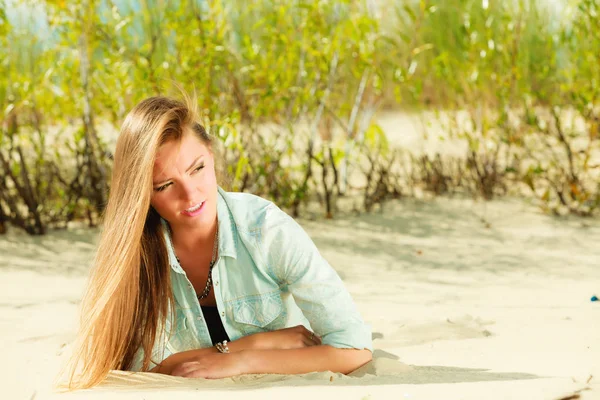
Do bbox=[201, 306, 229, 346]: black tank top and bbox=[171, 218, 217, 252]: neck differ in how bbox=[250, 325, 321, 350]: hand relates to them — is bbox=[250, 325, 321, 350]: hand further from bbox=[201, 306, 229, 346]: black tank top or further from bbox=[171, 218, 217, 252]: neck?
bbox=[171, 218, 217, 252]: neck

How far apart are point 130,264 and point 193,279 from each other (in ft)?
0.97

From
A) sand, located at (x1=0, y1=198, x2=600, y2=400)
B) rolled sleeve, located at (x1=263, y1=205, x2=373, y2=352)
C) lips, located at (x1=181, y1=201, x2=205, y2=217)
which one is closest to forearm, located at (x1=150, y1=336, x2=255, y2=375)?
sand, located at (x1=0, y1=198, x2=600, y2=400)

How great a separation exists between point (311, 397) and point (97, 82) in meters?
3.85

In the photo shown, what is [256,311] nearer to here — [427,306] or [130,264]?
[130,264]

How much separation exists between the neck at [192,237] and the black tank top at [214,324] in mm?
229

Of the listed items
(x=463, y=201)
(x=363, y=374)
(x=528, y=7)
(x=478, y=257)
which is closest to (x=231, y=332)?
(x=363, y=374)

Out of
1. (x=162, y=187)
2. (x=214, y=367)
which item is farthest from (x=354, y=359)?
(x=162, y=187)

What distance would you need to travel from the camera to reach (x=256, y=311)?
2650mm

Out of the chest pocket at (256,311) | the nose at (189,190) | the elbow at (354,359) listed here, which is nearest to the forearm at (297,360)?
the elbow at (354,359)

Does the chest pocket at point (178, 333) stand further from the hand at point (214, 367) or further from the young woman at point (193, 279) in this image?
the hand at point (214, 367)

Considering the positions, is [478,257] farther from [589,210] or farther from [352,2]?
[352,2]

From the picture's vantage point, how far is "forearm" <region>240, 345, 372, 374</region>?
249 centimetres

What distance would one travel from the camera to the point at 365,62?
208 inches

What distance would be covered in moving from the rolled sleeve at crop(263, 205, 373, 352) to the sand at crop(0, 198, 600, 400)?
5.8 inches
